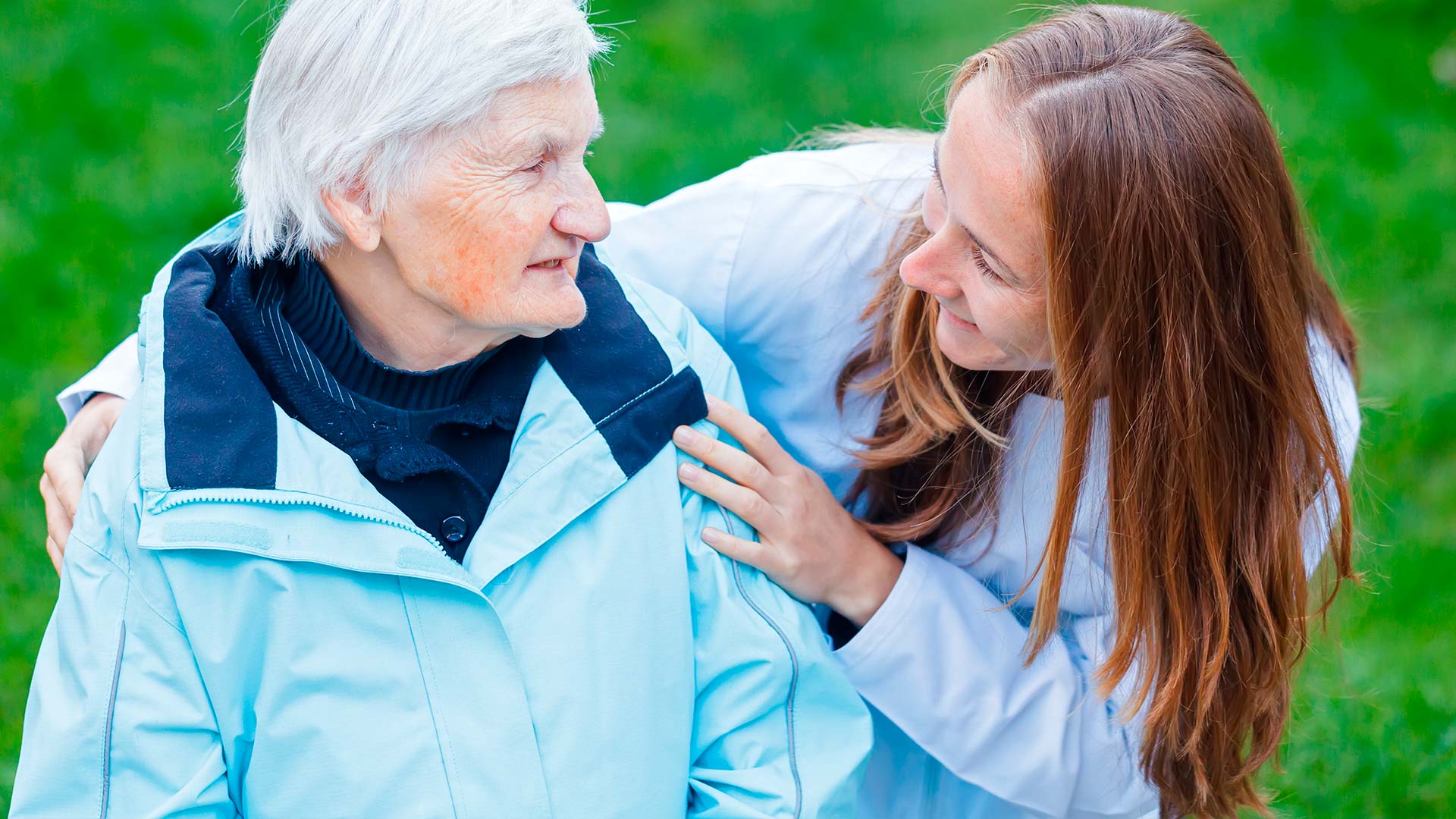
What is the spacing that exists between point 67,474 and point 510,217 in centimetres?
98

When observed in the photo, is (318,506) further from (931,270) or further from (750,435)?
(931,270)

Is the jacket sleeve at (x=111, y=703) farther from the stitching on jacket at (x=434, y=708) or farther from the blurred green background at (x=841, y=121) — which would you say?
the blurred green background at (x=841, y=121)

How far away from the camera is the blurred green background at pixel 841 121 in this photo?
362 centimetres

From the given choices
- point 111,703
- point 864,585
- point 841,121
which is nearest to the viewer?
point 111,703

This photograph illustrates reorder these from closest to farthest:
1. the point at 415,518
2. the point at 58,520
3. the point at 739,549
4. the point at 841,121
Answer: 1. the point at 415,518
2. the point at 739,549
3. the point at 58,520
4. the point at 841,121

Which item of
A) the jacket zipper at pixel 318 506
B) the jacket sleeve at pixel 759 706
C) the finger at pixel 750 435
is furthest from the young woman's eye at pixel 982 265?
the jacket zipper at pixel 318 506

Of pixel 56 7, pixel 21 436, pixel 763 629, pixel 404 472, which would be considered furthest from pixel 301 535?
pixel 56 7

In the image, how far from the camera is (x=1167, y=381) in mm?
2197

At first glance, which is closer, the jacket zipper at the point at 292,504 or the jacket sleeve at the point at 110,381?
the jacket zipper at the point at 292,504

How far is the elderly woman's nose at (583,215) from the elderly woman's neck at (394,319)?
193mm

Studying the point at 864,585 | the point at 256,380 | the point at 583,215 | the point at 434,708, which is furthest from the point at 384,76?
the point at 864,585

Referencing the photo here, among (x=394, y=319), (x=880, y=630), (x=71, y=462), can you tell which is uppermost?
(x=394, y=319)

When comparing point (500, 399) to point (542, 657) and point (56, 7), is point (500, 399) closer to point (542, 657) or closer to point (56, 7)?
point (542, 657)

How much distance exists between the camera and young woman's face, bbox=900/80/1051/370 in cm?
211
